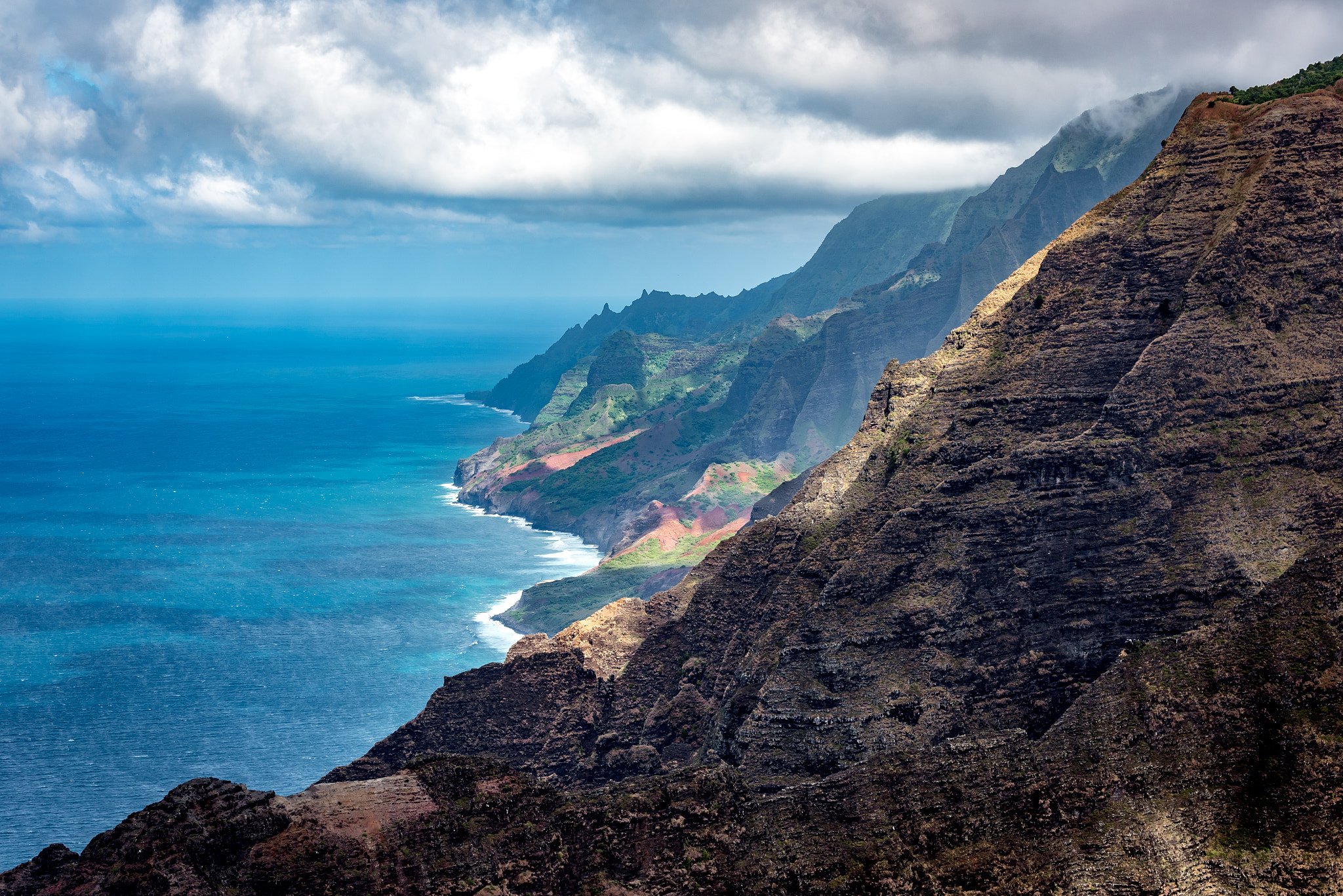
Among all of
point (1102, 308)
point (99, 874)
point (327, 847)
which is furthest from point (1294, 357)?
point (99, 874)

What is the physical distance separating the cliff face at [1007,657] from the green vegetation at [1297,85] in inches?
257

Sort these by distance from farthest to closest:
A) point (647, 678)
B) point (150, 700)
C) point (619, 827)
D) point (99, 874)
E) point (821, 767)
Answer: point (150, 700) < point (647, 678) < point (821, 767) < point (619, 827) < point (99, 874)

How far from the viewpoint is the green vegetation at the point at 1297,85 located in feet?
265

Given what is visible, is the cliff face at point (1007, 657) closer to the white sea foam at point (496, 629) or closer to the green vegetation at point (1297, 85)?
the green vegetation at point (1297, 85)

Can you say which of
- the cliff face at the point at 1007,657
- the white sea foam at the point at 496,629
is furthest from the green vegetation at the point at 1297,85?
the white sea foam at the point at 496,629

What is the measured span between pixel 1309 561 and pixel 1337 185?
30908mm

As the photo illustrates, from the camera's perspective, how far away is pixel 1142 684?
169 ft

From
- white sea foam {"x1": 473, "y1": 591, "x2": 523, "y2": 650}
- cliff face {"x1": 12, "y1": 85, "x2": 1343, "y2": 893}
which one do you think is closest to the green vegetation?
cliff face {"x1": 12, "y1": 85, "x2": 1343, "y2": 893}

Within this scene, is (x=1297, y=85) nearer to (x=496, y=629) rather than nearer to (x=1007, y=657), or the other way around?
(x=1007, y=657)

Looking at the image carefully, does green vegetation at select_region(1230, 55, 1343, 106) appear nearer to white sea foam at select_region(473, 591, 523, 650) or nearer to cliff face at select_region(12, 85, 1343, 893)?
cliff face at select_region(12, 85, 1343, 893)

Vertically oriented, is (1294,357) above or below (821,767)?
above

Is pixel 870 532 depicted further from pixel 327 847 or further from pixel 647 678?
pixel 327 847

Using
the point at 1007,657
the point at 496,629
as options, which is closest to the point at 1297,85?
the point at 1007,657

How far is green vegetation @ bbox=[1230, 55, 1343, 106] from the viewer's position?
80750mm
